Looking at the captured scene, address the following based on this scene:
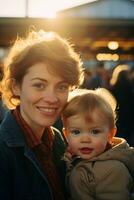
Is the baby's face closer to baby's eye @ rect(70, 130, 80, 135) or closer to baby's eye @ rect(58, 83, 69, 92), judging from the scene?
baby's eye @ rect(70, 130, 80, 135)

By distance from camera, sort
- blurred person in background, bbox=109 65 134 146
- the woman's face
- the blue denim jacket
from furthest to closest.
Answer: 1. blurred person in background, bbox=109 65 134 146
2. the woman's face
3. the blue denim jacket

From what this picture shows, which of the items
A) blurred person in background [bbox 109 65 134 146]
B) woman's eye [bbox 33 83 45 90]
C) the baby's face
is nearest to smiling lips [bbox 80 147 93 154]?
the baby's face

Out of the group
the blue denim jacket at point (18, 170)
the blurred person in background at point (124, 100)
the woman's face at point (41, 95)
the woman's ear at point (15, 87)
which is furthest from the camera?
the blurred person in background at point (124, 100)

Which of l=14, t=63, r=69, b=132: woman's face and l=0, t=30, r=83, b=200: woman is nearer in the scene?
l=0, t=30, r=83, b=200: woman

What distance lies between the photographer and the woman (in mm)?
2061

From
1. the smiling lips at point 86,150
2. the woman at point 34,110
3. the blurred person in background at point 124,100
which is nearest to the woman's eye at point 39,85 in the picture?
the woman at point 34,110

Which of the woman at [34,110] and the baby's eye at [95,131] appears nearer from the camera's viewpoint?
the woman at [34,110]

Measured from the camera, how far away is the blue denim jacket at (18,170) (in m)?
2.01

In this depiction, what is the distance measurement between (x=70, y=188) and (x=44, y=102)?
44cm

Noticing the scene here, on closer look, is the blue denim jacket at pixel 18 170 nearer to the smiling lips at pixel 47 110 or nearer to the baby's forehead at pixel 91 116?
the smiling lips at pixel 47 110

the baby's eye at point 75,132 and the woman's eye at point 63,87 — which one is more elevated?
the woman's eye at point 63,87

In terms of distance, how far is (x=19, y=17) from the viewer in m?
11.1

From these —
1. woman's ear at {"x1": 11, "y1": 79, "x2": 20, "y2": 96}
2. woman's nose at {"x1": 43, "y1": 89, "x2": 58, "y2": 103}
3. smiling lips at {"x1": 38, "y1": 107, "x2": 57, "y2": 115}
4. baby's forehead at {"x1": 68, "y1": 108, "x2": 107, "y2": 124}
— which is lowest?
baby's forehead at {"x1": 68, "y1": 108, "x2": 107, "y2": 124}

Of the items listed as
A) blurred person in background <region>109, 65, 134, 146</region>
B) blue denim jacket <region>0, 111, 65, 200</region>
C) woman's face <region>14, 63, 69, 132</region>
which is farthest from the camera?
blurred person in background <region>109, 65, 134, 146</region>
